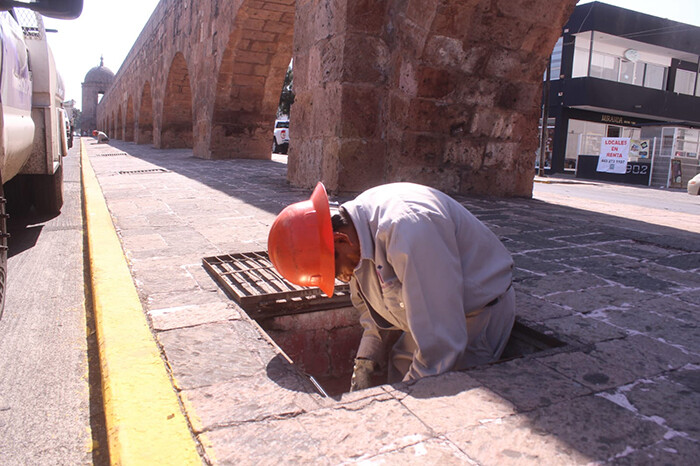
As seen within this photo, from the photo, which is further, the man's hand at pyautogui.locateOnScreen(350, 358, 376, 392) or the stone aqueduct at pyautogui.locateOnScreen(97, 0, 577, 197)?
the stone aqueduct at pyautogui.locateOnScreen(97, 0, 577, 197)

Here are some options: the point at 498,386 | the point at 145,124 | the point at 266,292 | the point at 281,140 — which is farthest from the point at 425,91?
the point at 145,124

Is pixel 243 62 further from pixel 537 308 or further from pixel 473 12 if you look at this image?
pixel 537 308

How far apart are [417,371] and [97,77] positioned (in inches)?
2426

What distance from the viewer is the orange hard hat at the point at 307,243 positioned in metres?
2.01

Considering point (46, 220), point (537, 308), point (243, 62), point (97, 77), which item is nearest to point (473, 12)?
point (537, 308)

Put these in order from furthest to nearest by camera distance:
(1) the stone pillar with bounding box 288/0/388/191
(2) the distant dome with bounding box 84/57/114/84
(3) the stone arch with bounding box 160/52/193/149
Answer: (2) the distant dome with bounding box 84/57/114/84, (3) the stone arch with bounding box 160/52/193/149, (1) the stone pillar with bounding box 288/0/388/191

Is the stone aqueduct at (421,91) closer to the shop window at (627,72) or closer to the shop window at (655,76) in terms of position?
the shop window at (627,72)

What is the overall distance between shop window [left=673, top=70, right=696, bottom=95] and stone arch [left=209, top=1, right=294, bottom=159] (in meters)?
22.5

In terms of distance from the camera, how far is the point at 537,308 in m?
2.68

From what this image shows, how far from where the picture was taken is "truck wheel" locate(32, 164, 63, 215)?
18.0 feet

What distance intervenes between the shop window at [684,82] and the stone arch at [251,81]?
22528mm

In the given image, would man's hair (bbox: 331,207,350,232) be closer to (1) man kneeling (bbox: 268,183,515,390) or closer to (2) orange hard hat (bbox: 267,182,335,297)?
(1) man kneeling (bbox: 268,183,515,390)

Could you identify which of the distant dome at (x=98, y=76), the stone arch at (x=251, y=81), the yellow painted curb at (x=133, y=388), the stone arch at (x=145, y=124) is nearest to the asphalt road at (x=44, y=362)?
the yellow painted curb at (x=133, y=388)

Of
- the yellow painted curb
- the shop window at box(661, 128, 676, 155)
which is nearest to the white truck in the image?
the yellow painted curb
